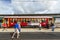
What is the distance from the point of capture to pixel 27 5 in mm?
48406

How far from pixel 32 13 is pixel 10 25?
7783 mm

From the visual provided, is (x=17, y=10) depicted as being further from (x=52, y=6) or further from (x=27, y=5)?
(x=52, y=6)

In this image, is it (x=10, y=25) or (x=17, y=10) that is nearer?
(x=10, y=25)

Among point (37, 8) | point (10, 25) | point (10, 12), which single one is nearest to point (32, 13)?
point (37, 8)

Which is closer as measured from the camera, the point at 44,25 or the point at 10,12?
the point at 44,25

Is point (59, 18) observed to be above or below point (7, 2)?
below

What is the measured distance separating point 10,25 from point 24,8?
7900 millimetres

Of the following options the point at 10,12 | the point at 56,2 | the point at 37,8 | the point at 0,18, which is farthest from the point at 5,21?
the point at 56,2

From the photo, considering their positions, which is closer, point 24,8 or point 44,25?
point 44,25

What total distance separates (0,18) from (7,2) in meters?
6.54

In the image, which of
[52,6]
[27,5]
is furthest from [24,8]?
[52,6]

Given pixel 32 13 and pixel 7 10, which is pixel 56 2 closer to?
pixel 32 13

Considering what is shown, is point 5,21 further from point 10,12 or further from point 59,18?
point 59,18

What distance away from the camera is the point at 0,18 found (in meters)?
42.3
